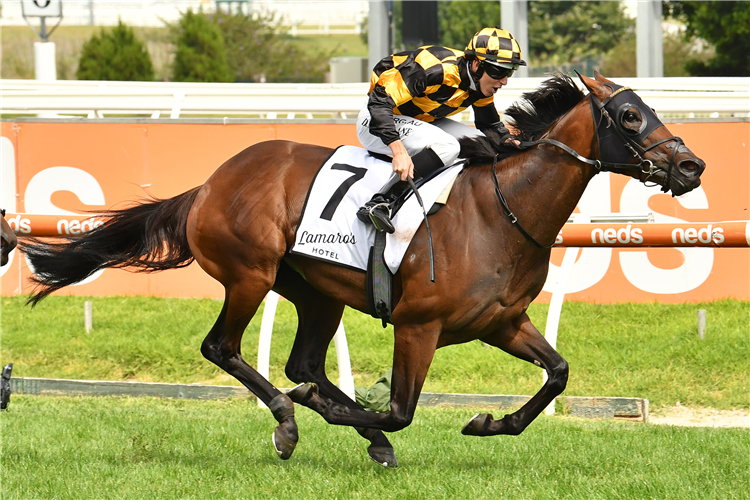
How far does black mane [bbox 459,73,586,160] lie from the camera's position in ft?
13.6

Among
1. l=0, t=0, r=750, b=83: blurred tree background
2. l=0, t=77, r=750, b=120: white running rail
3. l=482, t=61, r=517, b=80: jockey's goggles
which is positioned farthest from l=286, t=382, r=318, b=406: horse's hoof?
l=0, t=0, r=750, b=83: blurred tree background

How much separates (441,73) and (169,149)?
181 inches

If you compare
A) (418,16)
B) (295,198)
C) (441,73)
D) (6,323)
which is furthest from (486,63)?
(418,16)

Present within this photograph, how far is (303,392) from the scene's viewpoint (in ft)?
14.9

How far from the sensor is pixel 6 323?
770 cm

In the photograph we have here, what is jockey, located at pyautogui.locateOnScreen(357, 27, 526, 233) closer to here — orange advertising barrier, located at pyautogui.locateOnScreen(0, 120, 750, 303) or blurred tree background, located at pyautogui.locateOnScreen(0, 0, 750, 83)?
orange advertising barrier, located at pyautogui.locateOnScreen(0, 120, 750, 303)

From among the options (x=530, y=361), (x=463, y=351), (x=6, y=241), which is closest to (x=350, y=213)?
(x=530, y=361)

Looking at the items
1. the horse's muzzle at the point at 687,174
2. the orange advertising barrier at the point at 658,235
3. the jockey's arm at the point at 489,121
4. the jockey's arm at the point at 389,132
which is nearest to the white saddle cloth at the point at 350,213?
the jockey's arm at the point at 389,132

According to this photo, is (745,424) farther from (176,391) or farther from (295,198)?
(176,391)

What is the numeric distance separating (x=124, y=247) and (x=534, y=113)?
2.42 meters

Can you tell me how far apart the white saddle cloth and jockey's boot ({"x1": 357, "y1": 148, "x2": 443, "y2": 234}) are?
60 mm

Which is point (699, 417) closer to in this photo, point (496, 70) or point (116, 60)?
point (496, 70)

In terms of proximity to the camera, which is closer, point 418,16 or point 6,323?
point 6,323

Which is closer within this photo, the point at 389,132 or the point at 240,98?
the point at 389,132
